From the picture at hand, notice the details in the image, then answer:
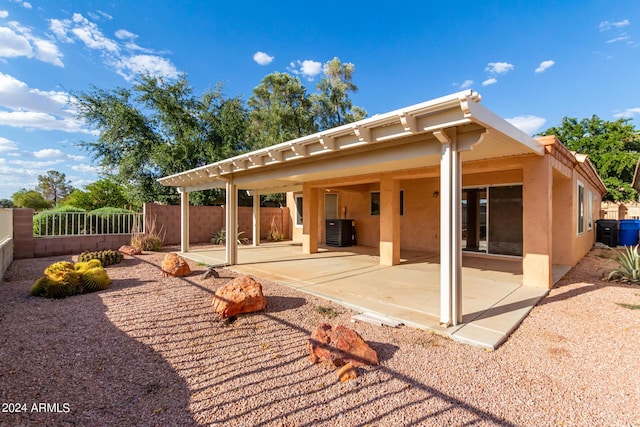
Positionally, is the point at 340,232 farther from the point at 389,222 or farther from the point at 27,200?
the point at 27,200

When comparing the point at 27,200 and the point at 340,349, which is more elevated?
the point at 27,200

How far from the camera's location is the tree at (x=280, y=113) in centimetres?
1872

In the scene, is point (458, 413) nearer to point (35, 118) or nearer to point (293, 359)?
point (293, 359)

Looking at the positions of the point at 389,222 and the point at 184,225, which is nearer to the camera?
the point at 389,222

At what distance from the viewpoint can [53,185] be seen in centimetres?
4050

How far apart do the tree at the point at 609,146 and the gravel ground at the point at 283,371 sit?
19582 mm

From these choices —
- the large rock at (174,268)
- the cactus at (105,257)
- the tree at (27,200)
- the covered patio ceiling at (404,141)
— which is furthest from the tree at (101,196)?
the tree at (27,200)

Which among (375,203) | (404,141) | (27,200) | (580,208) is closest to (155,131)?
(375,203)

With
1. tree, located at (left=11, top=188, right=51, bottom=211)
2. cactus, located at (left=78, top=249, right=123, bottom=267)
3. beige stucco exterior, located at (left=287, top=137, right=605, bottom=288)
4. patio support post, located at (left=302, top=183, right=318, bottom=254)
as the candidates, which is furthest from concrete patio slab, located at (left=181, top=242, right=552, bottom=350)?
tree, located at (left=11, top=188, right=51, bottom=211)

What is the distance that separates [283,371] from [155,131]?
17.3 meters

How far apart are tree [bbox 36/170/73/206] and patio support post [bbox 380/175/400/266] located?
4921cm

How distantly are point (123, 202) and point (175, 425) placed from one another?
64.8ft

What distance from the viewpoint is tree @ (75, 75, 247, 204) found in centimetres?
1494

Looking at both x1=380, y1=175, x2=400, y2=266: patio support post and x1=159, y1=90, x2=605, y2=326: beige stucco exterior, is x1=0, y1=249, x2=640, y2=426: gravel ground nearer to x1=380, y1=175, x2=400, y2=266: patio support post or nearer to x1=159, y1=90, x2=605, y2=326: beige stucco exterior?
x1=159, y1=90, x2=605, y2=326: beige stucco exterior
